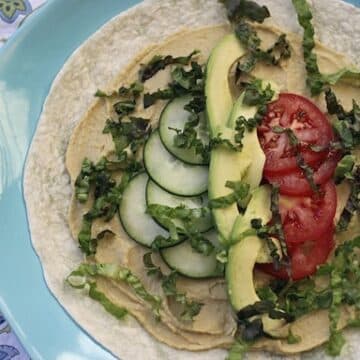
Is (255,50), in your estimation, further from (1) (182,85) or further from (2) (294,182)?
(2) (294,182)

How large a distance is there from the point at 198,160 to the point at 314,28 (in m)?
0.68

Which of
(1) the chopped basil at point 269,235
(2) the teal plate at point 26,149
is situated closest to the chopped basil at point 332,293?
(1) the chopped basil at point 269,235

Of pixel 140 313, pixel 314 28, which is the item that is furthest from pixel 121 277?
pixel 314 28

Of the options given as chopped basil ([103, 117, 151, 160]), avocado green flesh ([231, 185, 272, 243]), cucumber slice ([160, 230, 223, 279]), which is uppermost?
chopped basil ([103, 117, 151, 160])

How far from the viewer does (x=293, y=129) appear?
326 centimetres

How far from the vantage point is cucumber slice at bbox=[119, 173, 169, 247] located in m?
3.35

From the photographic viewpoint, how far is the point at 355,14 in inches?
138

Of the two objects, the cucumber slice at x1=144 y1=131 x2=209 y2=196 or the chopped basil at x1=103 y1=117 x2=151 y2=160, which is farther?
the chopped basil at x1=103 y1=117 x2=151 y2=160

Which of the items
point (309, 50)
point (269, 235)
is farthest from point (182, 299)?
point (309, 50)

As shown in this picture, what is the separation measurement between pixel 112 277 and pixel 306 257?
2.22 ft

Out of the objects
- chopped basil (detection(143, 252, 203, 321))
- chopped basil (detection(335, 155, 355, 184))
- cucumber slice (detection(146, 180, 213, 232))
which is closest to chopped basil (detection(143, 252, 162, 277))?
chopped basil (detection(143, 252, 203, 321))

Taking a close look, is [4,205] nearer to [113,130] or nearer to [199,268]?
[113,130]

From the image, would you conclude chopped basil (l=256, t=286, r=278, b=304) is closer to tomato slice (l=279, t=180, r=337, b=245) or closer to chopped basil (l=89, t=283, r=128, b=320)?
tomato slice (l=279, t=180, r=337, b=245)

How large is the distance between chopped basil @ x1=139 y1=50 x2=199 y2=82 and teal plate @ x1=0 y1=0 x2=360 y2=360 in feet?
0.86
